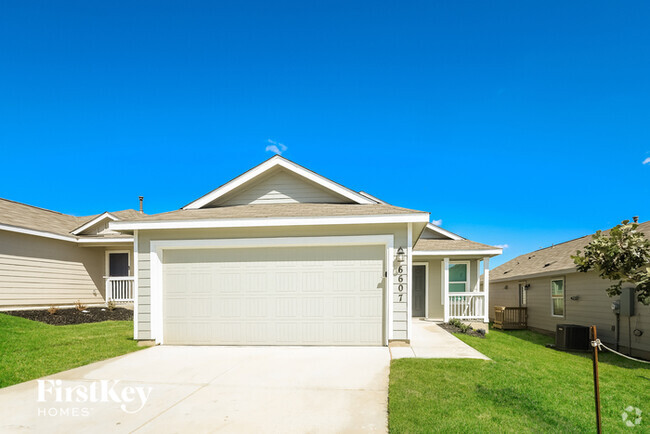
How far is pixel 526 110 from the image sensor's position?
53.1ft

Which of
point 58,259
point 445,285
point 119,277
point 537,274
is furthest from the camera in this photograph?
point 537,274

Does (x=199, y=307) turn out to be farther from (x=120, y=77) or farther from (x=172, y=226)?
(x=120, y=77)

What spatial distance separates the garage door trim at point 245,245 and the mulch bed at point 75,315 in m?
5.10

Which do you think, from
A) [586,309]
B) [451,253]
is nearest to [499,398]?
[451,253]

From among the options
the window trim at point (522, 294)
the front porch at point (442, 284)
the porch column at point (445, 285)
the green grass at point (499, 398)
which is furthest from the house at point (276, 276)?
the window trim at point (522, 294)

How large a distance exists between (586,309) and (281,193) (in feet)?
36.6

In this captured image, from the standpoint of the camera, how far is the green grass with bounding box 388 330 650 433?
12.4ft

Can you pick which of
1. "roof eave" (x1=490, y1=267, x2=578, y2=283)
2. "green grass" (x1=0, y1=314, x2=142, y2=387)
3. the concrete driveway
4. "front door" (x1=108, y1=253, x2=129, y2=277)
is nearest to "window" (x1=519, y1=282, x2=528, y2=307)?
"roof eave" (x1=490, y1=267, x2=578, y2=283)

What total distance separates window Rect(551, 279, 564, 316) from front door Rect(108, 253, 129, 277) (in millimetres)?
17817

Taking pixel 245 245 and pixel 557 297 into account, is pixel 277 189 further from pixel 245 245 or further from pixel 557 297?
pixel 557 297

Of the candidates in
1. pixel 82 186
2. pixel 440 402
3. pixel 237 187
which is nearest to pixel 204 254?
pixel 237 187

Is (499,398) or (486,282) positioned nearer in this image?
(499,398)

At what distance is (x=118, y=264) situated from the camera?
15578 millimetres

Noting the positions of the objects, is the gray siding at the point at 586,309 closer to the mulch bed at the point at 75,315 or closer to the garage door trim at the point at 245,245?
the garage door trim at the point at 245,245
